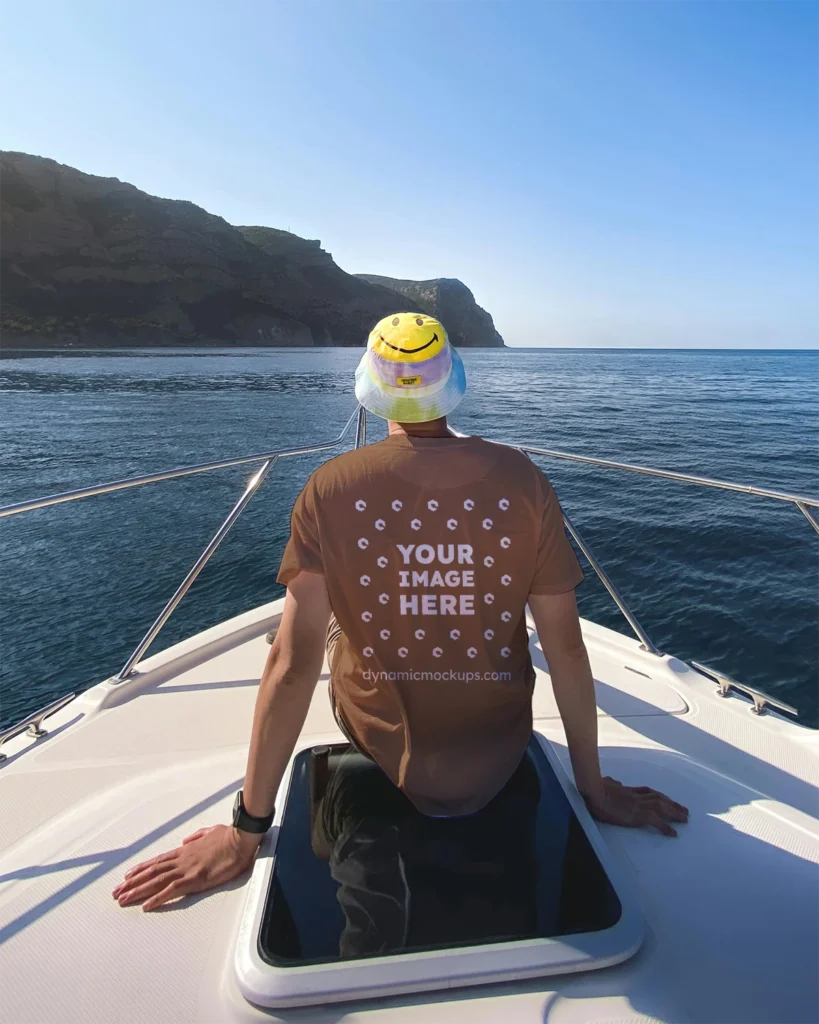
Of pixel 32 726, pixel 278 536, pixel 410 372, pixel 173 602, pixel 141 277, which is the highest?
pixel 141 277

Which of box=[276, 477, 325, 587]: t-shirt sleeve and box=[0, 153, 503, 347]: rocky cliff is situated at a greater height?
A: box=[0, 153, 503, 347]: rocky cliff

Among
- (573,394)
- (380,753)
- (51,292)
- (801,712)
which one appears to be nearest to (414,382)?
(380,753)

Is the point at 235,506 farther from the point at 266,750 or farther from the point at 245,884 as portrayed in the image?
the point at 245,884

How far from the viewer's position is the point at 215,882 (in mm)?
1345

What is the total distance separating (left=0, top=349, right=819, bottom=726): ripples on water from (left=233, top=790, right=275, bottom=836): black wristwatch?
5078 mm

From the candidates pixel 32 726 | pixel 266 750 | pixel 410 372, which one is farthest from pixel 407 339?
pixel 32 726

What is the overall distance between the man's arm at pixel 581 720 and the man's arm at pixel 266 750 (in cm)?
51

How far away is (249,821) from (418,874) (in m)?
0.42

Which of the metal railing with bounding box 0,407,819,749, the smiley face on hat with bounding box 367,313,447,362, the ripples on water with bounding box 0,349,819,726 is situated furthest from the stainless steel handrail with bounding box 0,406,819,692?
the ripples on water with bounding box 0,349,819,726

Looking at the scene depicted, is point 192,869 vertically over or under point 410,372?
under

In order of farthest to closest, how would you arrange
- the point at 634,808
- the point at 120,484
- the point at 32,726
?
1. the point at 120,484
2. the point at 32,726
3. the point at 634,808

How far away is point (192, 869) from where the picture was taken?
4.44 ft

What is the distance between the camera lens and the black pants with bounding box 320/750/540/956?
108cm

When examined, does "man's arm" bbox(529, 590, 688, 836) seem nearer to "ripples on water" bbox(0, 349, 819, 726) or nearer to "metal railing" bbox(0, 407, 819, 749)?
"metal railing" bbox(0, 407, 819, 749)
